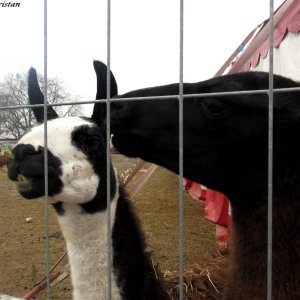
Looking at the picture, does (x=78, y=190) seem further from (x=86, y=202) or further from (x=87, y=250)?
(x=87, y=250)

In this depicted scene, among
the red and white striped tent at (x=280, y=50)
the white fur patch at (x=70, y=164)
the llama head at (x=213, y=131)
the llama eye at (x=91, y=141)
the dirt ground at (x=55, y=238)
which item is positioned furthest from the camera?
the dirt ground at (x=55, y=238)

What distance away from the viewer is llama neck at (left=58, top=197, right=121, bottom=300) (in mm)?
2096

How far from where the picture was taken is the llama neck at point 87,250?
82.5 inches

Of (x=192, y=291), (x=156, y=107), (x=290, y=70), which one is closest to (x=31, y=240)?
(x=192, y=291)

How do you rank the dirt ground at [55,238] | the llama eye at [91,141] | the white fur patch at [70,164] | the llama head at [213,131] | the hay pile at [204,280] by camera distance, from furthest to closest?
1. the dirt ground at [55,238]
2. the hay pile at [204,280]
3. the llama eye at [91,141]
4. the white fur patch at [70,164]
5. the llama head at [213,131]

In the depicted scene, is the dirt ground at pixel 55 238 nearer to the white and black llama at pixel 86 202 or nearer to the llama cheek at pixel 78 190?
the white and black llama at pixel 86 202

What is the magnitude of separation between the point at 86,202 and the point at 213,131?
100 cm

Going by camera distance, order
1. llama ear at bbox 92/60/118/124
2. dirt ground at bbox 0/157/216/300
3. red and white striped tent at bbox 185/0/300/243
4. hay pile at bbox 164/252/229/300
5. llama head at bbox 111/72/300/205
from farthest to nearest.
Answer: dirt ground at bbox 0/157/216/300, hay pile at bbox 164/252/229/300, red and white striped tent at bbox 185/0/300/243, llama ear at bbox 92/60/118/124, llama head at bbox 111/72/300/205

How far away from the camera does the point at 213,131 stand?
1.46m

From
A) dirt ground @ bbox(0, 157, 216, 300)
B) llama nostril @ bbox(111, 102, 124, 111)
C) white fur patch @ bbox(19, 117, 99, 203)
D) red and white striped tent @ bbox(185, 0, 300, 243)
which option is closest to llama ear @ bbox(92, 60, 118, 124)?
white fur patch @ bbox(19, 117, 99, 203)

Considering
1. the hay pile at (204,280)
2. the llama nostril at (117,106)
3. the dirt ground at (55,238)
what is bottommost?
the dirt ground at (55,238)

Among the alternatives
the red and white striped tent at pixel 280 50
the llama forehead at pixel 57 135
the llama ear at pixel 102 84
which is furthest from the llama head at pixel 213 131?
the red and white striped tent at pixel 280 50

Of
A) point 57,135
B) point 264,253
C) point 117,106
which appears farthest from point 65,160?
point 264,253

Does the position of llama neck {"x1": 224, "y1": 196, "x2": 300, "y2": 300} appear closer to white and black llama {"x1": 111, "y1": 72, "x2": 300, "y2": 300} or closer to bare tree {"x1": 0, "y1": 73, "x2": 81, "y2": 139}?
white and black llama {"x1": 111, "y1": 72, "x2": 300, "y2": 300}
